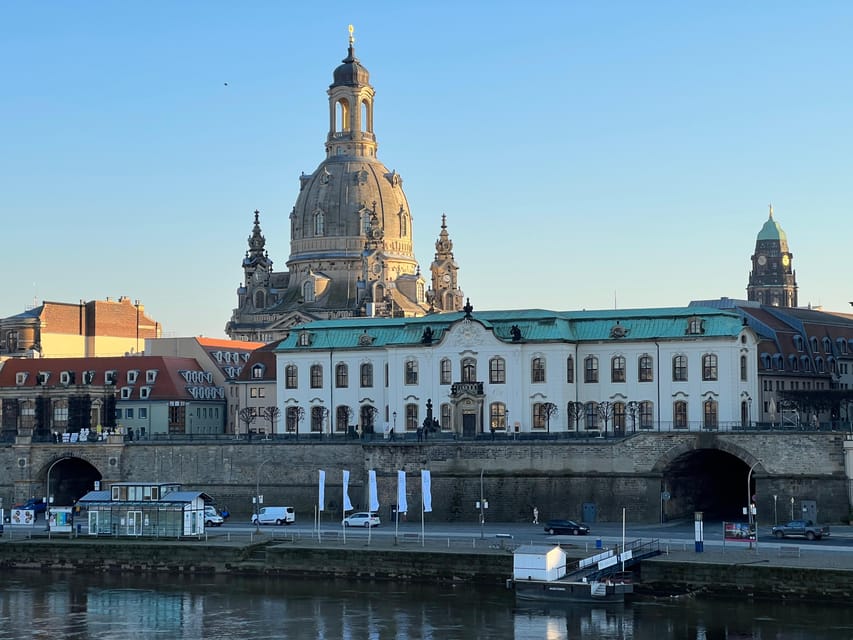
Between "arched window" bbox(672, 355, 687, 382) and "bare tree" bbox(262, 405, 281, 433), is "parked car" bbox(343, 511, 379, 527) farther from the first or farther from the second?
"arched window" bbox(672, 355, 687, 382)

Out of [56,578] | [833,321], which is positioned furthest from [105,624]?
[833,321]

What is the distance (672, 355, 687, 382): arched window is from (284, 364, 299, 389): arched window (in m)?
28.3

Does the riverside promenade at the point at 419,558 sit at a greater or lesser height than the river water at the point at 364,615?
greater

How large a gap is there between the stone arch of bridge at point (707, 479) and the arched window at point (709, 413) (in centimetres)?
228

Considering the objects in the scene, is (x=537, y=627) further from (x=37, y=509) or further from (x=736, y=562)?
(x=37, y=509)

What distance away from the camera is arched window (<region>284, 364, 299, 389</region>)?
393ft

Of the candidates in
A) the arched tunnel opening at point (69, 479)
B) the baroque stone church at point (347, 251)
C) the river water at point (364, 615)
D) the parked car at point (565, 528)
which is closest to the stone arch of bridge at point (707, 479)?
the parked car at point (565, 528)

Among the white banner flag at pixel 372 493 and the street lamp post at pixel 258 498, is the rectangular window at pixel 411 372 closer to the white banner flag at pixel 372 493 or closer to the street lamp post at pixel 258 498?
the street lamp post at pixel 258 498

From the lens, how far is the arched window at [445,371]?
112 meters

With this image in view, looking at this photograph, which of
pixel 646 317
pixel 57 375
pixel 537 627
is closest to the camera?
pixel 537 627

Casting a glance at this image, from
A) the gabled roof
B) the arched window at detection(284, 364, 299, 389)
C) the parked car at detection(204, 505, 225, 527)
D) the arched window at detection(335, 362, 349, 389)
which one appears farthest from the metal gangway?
the gabled roof

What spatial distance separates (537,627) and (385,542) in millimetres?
19950

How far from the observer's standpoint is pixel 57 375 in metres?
137

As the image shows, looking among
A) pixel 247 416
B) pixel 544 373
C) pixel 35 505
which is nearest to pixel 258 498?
pixel 35 505
